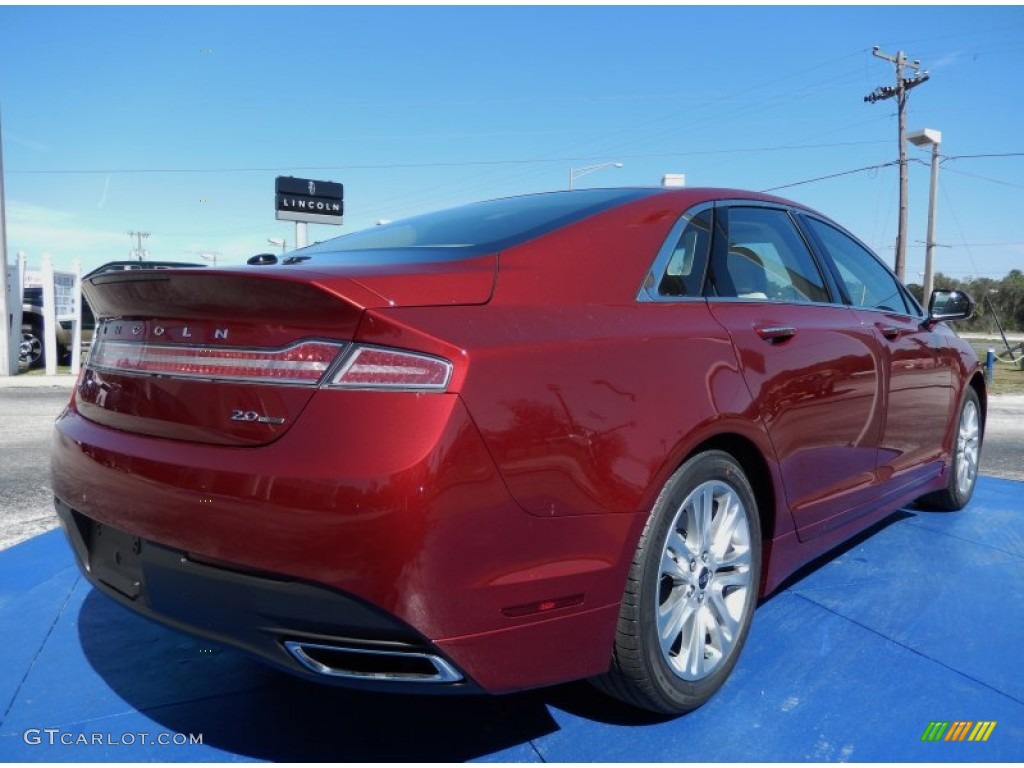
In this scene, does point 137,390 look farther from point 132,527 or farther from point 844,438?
point 844,438

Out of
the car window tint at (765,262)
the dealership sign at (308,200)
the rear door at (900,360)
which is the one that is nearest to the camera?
the car window tint at (765,262)

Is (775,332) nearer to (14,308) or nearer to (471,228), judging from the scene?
(471,228)

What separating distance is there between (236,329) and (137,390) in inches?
15.6

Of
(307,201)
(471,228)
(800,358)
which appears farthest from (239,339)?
(307,201)

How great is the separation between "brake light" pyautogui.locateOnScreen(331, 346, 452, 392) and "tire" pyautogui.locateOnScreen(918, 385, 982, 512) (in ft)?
11.9

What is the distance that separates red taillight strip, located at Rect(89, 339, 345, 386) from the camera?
1746mm

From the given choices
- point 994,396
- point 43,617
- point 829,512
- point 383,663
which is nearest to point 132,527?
point 383,663

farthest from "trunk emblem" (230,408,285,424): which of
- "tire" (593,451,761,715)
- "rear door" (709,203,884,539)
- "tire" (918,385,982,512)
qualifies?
"tire" (918,385,982,512)

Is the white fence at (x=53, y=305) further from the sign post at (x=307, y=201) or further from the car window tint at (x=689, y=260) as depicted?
the car window tint at (x=689, y=260)

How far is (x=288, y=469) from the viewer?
66.0 inches

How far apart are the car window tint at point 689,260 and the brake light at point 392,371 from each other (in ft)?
2.92

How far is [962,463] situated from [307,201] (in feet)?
36.1

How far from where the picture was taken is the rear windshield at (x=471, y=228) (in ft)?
7.27

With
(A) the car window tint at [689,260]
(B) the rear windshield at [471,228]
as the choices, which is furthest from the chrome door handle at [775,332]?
(B) the rear windshield at [471,228]
